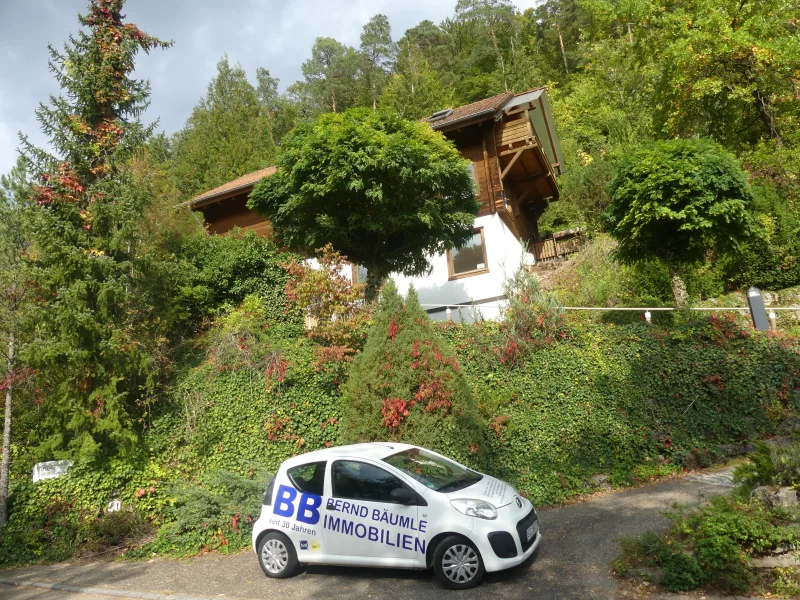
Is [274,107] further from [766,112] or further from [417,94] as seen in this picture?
[766,112]

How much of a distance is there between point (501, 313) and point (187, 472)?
725cm

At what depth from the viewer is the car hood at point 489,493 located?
6559 millimetres

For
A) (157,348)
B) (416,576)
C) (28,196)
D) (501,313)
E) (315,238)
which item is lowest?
(416,576)

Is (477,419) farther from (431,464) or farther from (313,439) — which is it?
(313,439)

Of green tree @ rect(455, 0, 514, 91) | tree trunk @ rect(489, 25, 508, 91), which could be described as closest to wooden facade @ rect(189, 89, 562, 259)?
tree trunk @ rect(489, 25, 508, 91)

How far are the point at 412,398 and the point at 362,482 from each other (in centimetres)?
266

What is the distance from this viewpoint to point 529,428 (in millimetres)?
10422

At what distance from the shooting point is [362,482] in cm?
704

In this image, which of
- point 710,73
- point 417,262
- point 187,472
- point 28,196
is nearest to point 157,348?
point 187,472

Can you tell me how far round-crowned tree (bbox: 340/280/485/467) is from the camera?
935 cm

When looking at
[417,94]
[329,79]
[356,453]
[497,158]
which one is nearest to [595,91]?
[417,94]

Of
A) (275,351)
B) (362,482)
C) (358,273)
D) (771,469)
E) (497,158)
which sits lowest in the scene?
(771,469)

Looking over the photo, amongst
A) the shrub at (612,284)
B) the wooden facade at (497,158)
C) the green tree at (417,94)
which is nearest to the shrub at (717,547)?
the shrub at (612,284)

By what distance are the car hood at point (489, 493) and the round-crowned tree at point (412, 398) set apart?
2.17 m
